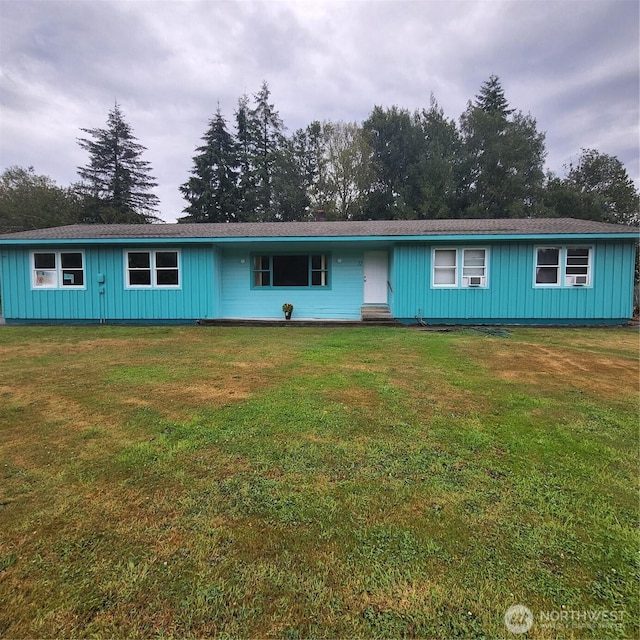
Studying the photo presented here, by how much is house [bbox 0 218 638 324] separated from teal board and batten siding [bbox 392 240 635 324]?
0.03 meters

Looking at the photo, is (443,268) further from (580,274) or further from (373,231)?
(580,274)

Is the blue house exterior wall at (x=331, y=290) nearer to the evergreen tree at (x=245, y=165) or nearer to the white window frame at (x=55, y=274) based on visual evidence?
the white window frame at (x=55, y=274)

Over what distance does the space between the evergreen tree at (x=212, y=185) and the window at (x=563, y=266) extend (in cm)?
2320

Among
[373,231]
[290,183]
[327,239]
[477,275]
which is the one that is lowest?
[477,275]

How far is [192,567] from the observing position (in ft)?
5.58

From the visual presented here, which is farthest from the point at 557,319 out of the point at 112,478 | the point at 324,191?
the point at 324,191

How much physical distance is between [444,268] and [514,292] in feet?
6.72

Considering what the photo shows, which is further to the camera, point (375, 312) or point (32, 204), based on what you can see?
point (32, 204)

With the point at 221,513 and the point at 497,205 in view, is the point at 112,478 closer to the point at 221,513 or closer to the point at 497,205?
the point at 221,513

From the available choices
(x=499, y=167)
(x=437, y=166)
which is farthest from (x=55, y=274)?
(x=499, y=167)

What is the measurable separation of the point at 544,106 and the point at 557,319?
79.9ft

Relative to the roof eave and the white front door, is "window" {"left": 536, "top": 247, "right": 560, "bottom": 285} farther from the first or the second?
the white front door

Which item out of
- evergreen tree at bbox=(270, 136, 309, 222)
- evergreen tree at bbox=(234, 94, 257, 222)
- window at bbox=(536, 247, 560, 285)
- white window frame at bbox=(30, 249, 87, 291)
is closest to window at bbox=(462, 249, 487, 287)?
window at bbox=(536, 247, 560, 285)

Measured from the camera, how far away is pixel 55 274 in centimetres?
1133
